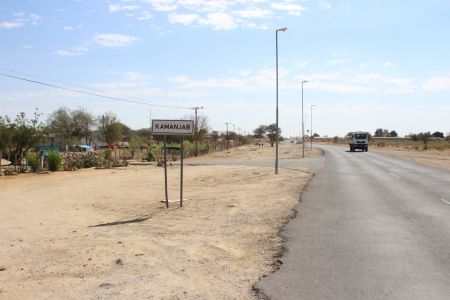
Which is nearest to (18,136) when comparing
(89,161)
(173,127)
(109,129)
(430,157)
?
(89,161)

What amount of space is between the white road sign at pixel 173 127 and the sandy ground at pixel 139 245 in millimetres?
2087

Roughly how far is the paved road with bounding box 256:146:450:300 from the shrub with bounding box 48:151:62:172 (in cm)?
2040

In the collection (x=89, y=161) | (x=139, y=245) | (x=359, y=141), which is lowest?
(x=139, y=245)

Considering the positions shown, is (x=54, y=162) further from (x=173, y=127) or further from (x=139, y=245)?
(x=139, y=245)

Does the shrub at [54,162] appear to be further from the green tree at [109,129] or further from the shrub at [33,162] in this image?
the green tree at [109,129]

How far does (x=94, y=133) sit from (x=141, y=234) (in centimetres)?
9381

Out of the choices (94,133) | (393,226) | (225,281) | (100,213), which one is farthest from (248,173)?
(94,133)

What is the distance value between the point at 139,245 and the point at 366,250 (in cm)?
381

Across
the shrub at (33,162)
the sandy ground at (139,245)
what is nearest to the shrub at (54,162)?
the shrub at (33,162)

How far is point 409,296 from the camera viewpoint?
5.90 meters

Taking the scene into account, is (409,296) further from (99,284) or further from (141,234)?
(141,234)

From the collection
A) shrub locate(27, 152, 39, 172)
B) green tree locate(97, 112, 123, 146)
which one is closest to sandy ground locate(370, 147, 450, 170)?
shrub locate(27, 152, 39, 172)

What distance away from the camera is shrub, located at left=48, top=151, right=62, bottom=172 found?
31.9 m

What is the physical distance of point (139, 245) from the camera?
29.7 feet
